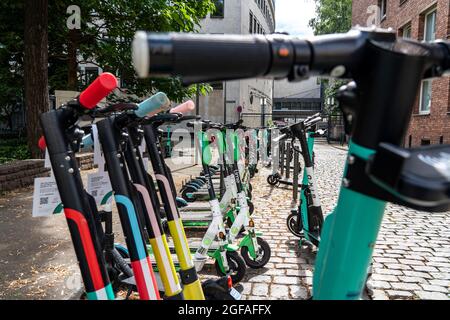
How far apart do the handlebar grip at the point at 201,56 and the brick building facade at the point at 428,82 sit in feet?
37.7

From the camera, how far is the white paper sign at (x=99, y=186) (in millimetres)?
1982

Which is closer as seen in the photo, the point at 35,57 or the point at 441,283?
the point at 441,283

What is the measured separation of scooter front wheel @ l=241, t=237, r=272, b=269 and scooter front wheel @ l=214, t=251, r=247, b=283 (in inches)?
15.5

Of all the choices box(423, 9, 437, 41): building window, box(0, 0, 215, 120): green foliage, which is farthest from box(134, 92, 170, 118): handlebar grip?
box(423, 9, 437, 41): building window

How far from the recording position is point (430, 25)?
47.6ft

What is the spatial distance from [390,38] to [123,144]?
1.33m

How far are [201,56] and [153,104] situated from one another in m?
1.01

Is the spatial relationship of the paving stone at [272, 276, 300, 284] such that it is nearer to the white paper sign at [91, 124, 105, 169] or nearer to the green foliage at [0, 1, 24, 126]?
the white paper sign at [91, 124, 105, 169]

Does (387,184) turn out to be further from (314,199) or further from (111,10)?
(111,10)

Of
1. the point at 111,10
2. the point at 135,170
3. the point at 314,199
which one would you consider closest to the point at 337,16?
the point at 111,10

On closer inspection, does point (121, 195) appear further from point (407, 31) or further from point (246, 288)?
point (407, 31)

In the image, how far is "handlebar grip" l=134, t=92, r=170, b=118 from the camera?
167 centimetres

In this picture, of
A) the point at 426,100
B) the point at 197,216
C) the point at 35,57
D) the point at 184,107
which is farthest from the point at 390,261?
the point at 426,100
